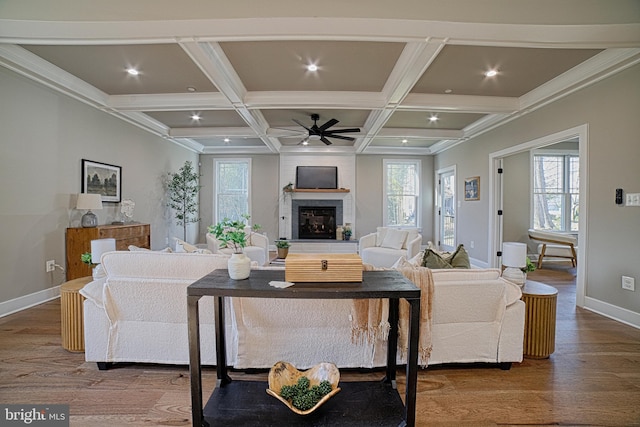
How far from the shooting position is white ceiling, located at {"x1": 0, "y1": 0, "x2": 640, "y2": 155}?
233cm

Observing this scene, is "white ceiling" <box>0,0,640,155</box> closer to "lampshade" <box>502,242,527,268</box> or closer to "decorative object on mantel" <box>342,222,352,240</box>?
"lampshade" <box>502,242,527,268</box>

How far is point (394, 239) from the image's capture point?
5.36 metres

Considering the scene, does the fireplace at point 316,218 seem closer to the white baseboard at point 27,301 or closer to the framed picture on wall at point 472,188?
the framed picture on wall at point 472,188

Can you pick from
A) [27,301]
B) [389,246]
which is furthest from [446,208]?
[27,301]

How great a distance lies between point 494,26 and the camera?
7.70 feet

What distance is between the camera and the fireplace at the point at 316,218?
7.77 meters

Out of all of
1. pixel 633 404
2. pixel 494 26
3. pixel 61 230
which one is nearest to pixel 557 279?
pixel 633 404

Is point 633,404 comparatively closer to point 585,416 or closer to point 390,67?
point 585,416

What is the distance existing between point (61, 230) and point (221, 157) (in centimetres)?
450

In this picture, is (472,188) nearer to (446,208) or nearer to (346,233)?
(446,208)

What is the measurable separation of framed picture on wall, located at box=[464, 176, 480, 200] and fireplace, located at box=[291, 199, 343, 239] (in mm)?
2979

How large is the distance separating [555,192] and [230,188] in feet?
25.6

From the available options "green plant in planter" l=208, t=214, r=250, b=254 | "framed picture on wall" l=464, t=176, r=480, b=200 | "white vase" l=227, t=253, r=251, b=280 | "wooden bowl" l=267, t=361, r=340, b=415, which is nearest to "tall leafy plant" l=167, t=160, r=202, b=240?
"green plant in planter" l=208, t=214, r=250, b=254

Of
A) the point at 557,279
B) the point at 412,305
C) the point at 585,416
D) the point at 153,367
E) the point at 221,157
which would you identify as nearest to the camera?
the point at 412,305
